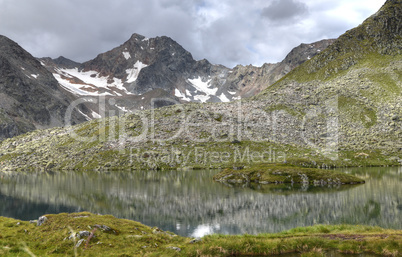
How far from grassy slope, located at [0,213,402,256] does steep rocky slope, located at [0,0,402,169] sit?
7729 centimetres

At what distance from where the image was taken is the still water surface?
38.7 m

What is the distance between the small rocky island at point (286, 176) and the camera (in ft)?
242

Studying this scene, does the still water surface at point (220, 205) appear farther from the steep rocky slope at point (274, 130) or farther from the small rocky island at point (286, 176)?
the steep rocky slope at point (274, 130)

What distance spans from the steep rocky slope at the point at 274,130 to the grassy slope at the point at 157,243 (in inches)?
3043

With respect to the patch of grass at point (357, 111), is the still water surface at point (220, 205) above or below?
below

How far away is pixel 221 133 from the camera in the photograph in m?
145

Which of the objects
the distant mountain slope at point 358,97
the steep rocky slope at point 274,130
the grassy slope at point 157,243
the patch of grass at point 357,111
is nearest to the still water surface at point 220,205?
the grassy slope at point 157,243

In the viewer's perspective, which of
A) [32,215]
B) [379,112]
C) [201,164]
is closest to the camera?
[32,215]

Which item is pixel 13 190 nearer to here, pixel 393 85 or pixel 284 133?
pixel 284 133

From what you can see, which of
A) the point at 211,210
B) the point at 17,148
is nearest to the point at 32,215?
the point at 211,210

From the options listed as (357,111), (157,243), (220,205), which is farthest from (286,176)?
(357,111)

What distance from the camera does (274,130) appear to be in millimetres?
147750

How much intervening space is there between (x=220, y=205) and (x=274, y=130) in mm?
103970

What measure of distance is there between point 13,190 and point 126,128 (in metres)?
86.0
